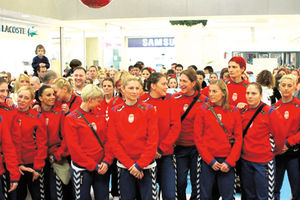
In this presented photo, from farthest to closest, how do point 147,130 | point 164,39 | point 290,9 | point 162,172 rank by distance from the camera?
point 164,39
point 290,9
point 162,172
point 147,130

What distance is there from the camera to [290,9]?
10703 millimetres

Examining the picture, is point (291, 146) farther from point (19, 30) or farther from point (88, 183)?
point (19, 30)

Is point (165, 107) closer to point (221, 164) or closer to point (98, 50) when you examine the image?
point (221, 164)

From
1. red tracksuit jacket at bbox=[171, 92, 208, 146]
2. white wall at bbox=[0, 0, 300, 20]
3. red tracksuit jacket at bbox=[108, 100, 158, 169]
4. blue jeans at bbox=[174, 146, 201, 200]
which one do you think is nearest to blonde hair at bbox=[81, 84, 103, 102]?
red tracksuit jacket at bbox=[108, 100, 158, 169]

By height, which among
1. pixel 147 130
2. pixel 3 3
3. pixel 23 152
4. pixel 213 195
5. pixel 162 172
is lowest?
pixel 213 195

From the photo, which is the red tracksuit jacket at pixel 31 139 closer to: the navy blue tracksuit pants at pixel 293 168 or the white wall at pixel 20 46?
the navy blue tracksuit pants at pixel 293 168

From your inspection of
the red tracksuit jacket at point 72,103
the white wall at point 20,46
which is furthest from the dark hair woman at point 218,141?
the white wall at point 20,46

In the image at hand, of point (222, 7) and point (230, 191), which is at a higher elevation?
point (222, 7)

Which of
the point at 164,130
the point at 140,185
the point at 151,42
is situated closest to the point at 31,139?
the point at 140,185

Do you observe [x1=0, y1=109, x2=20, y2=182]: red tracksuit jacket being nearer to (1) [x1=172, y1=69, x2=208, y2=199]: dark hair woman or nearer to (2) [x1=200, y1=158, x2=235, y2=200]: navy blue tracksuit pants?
(1) [x1=172, y1=69, x2=208, y2=199]: dark hair woman

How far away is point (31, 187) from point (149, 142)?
62.9 inches

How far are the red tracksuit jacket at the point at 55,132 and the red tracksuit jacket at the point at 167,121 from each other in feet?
3.63

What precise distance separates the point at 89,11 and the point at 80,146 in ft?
30.7

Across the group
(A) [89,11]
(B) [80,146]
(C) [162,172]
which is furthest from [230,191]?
(A) [89,11]
